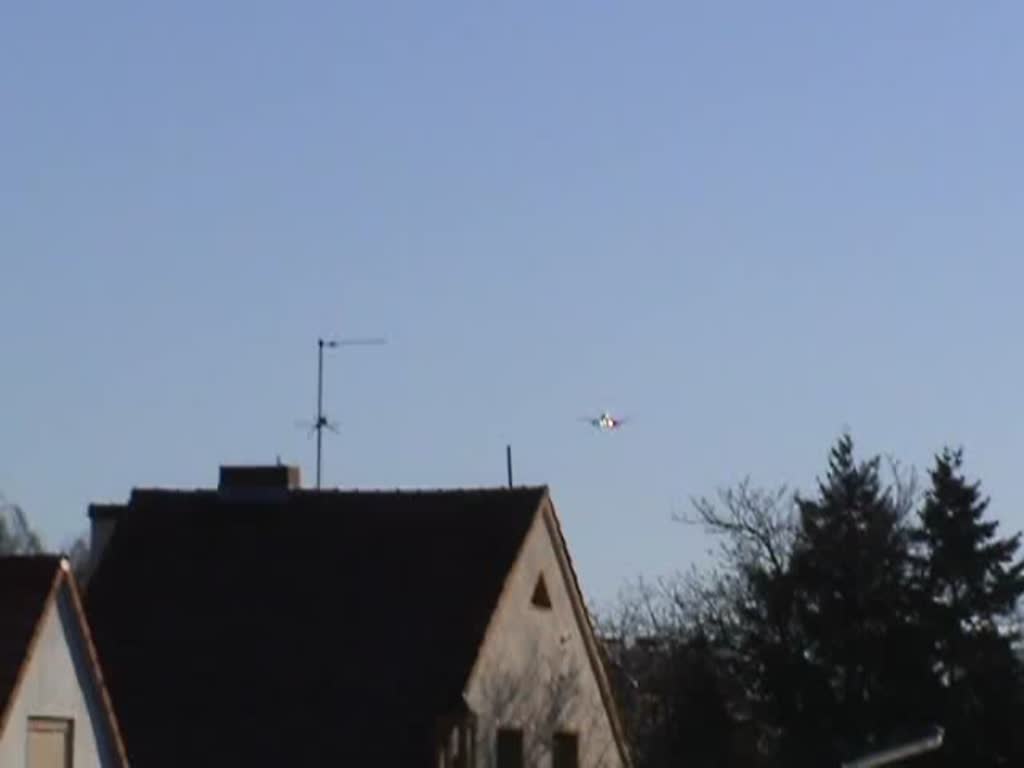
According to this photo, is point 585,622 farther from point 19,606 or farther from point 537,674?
point 19,606

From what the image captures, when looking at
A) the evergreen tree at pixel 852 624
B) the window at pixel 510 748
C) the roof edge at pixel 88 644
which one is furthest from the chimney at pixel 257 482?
the evergreen tree at pixel 852 624

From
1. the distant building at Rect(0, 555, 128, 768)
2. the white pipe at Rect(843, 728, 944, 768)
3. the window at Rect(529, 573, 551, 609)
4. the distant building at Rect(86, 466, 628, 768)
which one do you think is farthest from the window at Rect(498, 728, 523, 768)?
the distant building at Rect(0, 555, 128, 768)

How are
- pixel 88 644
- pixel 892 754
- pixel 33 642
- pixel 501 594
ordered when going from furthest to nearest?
pixel 501 594 → pixel 892 754 → pixel 88 644 → pixel 33 642

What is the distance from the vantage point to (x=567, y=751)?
47781 millimetres

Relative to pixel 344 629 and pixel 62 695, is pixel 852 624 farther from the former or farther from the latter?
pixel 62 695

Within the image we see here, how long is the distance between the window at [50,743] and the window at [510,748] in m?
9.58

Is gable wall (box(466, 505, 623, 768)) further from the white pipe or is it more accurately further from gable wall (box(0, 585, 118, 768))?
gable wall (box(0, 585, 118, 768))

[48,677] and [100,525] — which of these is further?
[100,525]

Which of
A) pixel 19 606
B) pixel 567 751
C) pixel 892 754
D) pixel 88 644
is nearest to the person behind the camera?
pixel 19 606

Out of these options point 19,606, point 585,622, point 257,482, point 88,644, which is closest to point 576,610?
point 585,622

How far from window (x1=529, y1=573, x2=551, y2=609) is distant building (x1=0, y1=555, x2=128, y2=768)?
9.68 metres

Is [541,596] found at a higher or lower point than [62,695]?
higher

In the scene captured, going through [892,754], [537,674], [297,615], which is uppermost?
[297,615]

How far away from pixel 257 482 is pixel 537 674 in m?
5.17
